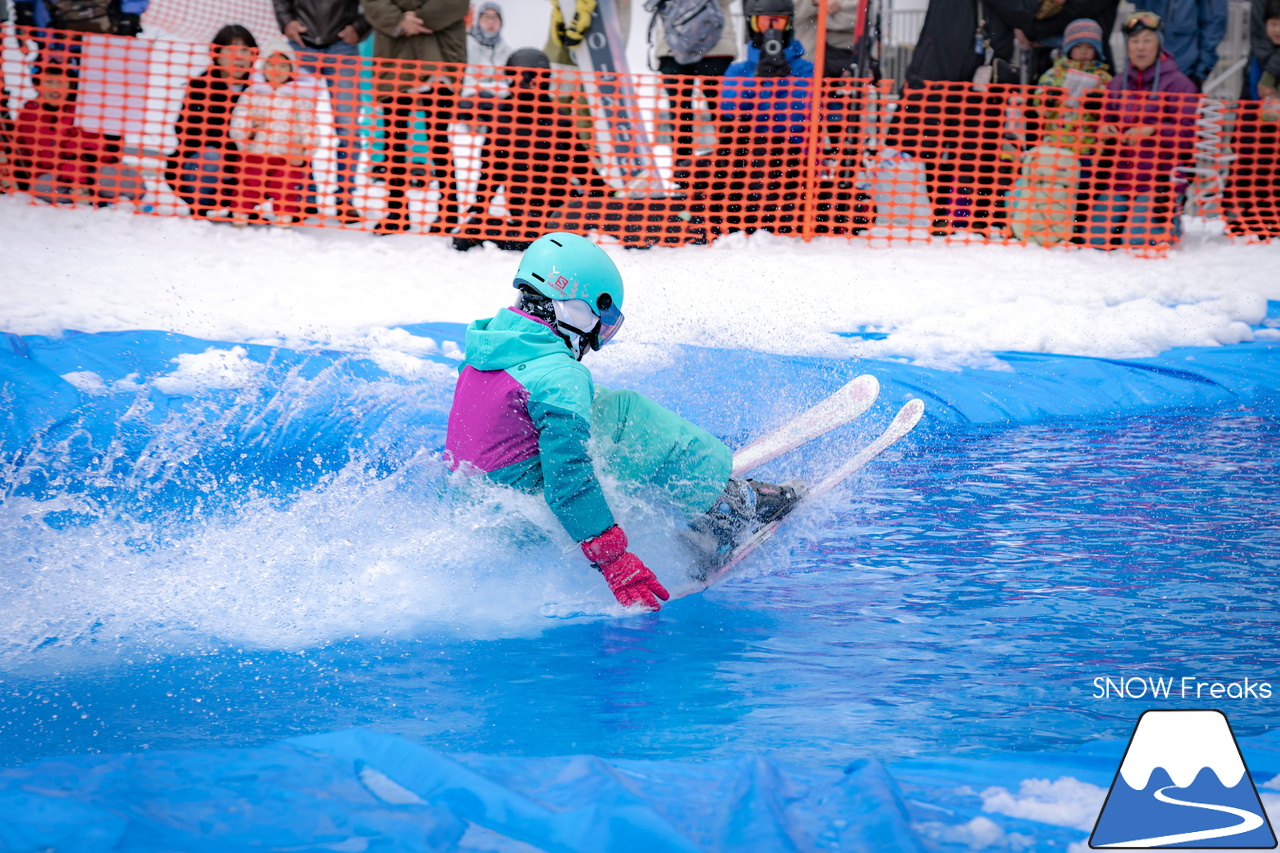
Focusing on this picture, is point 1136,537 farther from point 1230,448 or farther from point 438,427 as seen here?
point 438,427

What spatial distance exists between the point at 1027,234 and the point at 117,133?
7.42 m

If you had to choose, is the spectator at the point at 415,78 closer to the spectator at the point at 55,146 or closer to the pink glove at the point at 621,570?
the spectator at the point at 55,146

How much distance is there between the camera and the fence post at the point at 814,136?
27.0ft

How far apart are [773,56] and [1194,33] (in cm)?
369

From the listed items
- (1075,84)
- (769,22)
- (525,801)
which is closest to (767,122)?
(769,22)

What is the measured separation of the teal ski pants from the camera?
3.50 metres

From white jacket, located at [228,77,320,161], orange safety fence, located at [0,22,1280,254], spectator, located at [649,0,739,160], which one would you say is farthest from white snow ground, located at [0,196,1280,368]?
spectator, located at [649,0,739,160]

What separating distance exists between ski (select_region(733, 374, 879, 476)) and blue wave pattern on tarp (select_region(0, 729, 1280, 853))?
2.02 m

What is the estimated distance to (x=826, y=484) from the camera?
401 cm

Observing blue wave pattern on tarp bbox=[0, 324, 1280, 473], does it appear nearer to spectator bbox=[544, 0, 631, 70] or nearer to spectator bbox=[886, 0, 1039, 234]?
spectator bbox=[886, 0, 1039, 234]

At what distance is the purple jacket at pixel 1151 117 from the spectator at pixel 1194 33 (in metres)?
0.37

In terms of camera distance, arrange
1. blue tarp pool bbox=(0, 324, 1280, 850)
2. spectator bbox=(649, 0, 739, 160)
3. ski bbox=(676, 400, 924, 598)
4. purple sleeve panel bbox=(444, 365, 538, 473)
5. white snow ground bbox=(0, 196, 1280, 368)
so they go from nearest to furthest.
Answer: blue tarp pool bbox=(0, 324, 1280, 850) → purple sleeve panel bbox=(444, 365, 538, 473) → ski bbox=(676, 400, 924, 598) → white snow ground bbox=(0, 196, 1280, 368) → spectator bbox=(649, 0, 739, 160)

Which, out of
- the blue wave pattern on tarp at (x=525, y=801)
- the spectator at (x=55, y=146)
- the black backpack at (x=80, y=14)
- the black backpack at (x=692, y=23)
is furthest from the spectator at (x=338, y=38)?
the blue wave pattern on tarp at (x=525, y=801)

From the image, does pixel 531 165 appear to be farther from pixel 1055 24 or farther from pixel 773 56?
pixel 1055 24
